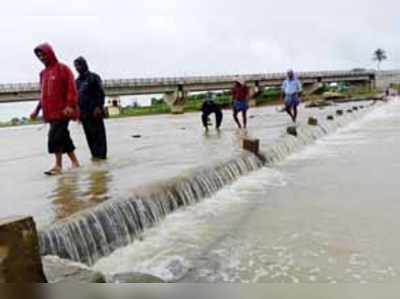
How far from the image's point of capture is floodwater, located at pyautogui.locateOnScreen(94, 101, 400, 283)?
5320mm

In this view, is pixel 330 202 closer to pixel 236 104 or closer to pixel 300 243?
pixel 300 243

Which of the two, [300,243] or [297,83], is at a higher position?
[297,83]

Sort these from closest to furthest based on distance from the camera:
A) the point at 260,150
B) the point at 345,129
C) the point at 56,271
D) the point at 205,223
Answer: the point at 56,271
the point at 205,223
the point at 260,150
the point at 345,129

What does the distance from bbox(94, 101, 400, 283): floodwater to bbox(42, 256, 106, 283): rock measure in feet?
4.33

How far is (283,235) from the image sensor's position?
652cm

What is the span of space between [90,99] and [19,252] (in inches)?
268

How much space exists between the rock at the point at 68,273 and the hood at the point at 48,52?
4561 millimetres

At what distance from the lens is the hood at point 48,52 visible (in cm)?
807

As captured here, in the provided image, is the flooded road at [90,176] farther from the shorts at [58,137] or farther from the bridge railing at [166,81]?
the bridge railing at [166,81]

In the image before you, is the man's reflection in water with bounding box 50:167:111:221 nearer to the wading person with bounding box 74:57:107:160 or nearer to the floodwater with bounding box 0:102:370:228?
the floodwater with bounding box 0:102:370:228

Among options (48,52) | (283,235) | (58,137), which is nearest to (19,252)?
(283,235)

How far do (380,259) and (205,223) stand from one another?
92.6 inches

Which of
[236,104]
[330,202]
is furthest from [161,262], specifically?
[236,104]

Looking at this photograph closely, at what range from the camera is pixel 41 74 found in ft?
28.2
